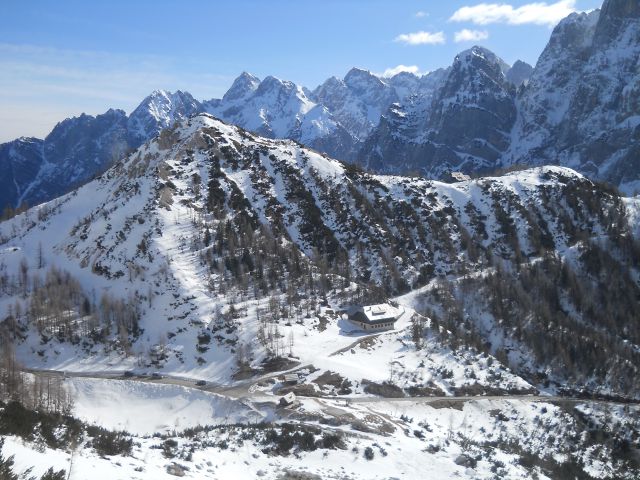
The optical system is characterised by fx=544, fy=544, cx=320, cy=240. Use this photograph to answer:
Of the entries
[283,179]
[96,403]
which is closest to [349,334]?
[96,403]

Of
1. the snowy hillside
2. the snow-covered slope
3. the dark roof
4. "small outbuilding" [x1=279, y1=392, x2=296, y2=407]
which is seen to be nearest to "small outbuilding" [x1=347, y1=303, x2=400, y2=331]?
the dark roof

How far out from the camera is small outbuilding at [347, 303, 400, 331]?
314 ft

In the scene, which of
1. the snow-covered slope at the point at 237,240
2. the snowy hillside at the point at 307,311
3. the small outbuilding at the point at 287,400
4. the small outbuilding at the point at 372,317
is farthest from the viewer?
the small outbuilding at the point at 372,317

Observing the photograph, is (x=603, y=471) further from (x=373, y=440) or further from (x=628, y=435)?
(x=373, y=440)

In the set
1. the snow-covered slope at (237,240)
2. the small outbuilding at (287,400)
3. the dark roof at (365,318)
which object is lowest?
the small outbuilding at (287,400)

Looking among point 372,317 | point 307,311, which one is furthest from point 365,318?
point 307,311

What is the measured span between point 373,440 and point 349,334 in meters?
44.4

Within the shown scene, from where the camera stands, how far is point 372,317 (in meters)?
95.8

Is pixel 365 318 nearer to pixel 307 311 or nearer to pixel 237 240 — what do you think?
pixel 307 311

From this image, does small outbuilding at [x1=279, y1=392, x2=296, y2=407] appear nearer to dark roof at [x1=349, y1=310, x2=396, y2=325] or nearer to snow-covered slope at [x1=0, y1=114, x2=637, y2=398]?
snow-covered slope at [x1=0, y1=114, x2=637, y2=398]

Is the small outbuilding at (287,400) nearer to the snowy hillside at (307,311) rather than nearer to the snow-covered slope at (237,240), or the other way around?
the snowy hillside at (307,311)

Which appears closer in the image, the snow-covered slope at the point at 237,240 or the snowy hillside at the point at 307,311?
the snowy hillside at the point at 307,311

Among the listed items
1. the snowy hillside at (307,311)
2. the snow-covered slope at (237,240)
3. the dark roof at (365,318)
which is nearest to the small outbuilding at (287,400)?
the snowy hillside at (307,311)

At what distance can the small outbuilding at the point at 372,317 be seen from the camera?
314 feet
